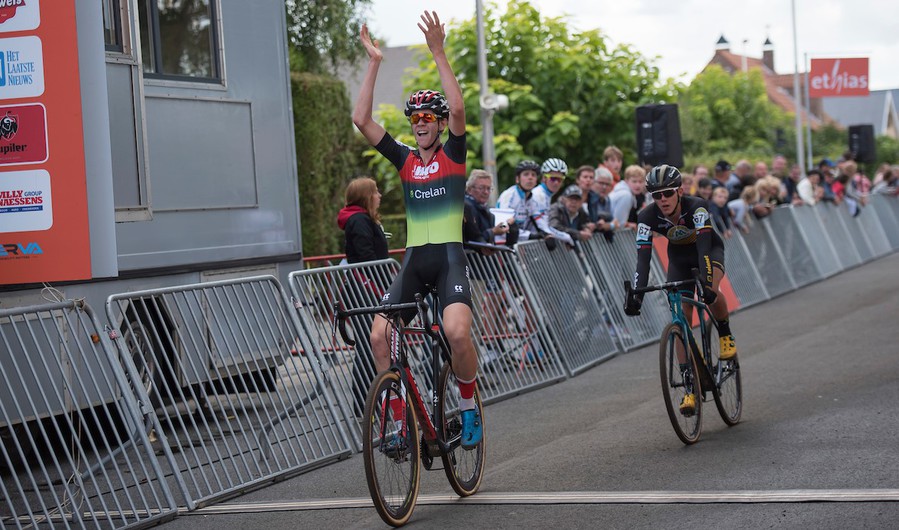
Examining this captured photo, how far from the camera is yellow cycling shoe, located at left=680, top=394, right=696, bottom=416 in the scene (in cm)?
847

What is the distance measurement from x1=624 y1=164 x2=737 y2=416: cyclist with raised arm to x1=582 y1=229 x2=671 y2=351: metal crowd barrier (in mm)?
5236

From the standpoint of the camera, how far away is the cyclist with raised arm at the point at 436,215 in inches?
283

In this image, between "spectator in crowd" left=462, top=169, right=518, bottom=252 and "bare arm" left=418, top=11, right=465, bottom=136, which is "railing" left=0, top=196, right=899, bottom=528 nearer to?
"spectator in crowd" left=462, top=169, right=518, bottom=252

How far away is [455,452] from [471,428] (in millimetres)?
165

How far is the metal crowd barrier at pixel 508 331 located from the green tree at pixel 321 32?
18879 millimetres

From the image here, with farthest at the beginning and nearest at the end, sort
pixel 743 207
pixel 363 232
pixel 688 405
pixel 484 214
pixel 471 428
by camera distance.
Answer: pixel 743 207
pixel 484 214
pixel 363 232
pixel 688 405
pixel 471 428

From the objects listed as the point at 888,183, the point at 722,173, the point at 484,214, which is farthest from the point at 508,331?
the point at 888,183

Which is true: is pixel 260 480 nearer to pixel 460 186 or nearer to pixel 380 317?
pixel 380 317

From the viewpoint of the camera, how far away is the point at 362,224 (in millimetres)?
10562

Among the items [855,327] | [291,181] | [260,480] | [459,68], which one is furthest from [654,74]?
[260,480]

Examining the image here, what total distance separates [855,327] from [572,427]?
675cm

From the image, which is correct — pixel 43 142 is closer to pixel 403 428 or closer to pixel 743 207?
pixel 403 428

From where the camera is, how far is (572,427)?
31.6 feet

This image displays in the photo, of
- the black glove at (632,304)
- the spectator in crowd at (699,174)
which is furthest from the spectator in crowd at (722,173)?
the black glove at (632,304)
